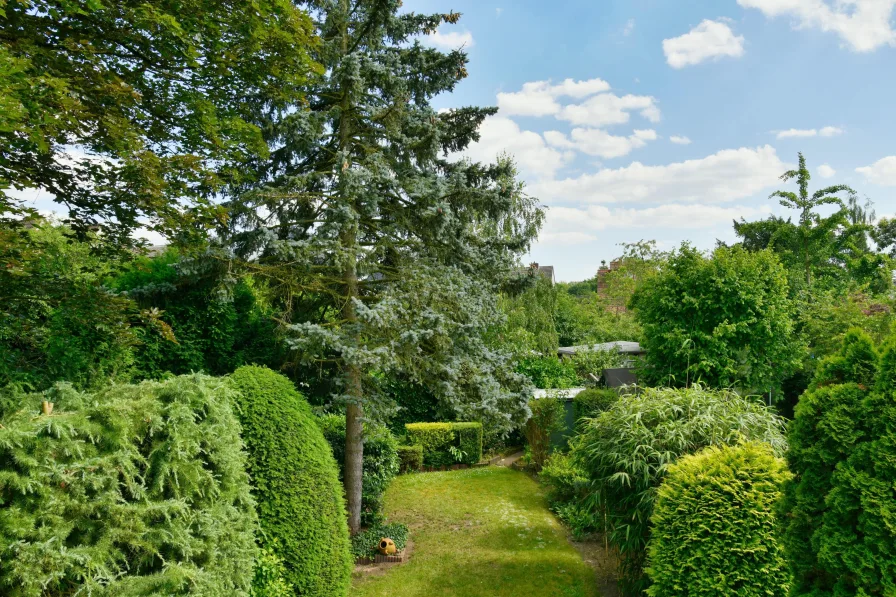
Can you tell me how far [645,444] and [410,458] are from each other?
7862 millimetres

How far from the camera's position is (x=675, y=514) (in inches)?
199

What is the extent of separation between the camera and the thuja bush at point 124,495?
2652mm

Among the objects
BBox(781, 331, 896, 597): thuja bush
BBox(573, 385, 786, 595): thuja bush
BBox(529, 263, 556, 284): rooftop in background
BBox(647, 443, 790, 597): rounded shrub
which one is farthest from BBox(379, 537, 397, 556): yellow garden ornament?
BBox(529, 263, 556, 284): rooftop in background

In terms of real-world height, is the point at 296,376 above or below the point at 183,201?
below

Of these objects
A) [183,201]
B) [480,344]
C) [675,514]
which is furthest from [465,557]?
[183,201]

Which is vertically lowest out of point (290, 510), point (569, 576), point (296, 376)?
point (569, 576)

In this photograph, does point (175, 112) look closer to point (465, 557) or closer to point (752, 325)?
point (465, 557)

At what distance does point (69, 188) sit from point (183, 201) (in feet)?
3.79

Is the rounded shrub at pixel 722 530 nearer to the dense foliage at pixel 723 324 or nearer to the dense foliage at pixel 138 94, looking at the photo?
the dense foliage at pixel 723 324

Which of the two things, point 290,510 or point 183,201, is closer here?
point 290,510

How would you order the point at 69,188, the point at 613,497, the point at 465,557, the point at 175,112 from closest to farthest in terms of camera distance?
the point at 69,188
the point at 175,112
the point at 613,497
the point at 465,557

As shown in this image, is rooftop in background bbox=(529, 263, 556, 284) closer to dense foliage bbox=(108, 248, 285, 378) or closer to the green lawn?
the green lawn

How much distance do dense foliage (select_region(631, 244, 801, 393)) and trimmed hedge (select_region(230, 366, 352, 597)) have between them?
7437 millimetres

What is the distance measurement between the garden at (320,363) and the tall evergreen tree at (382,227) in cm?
6
